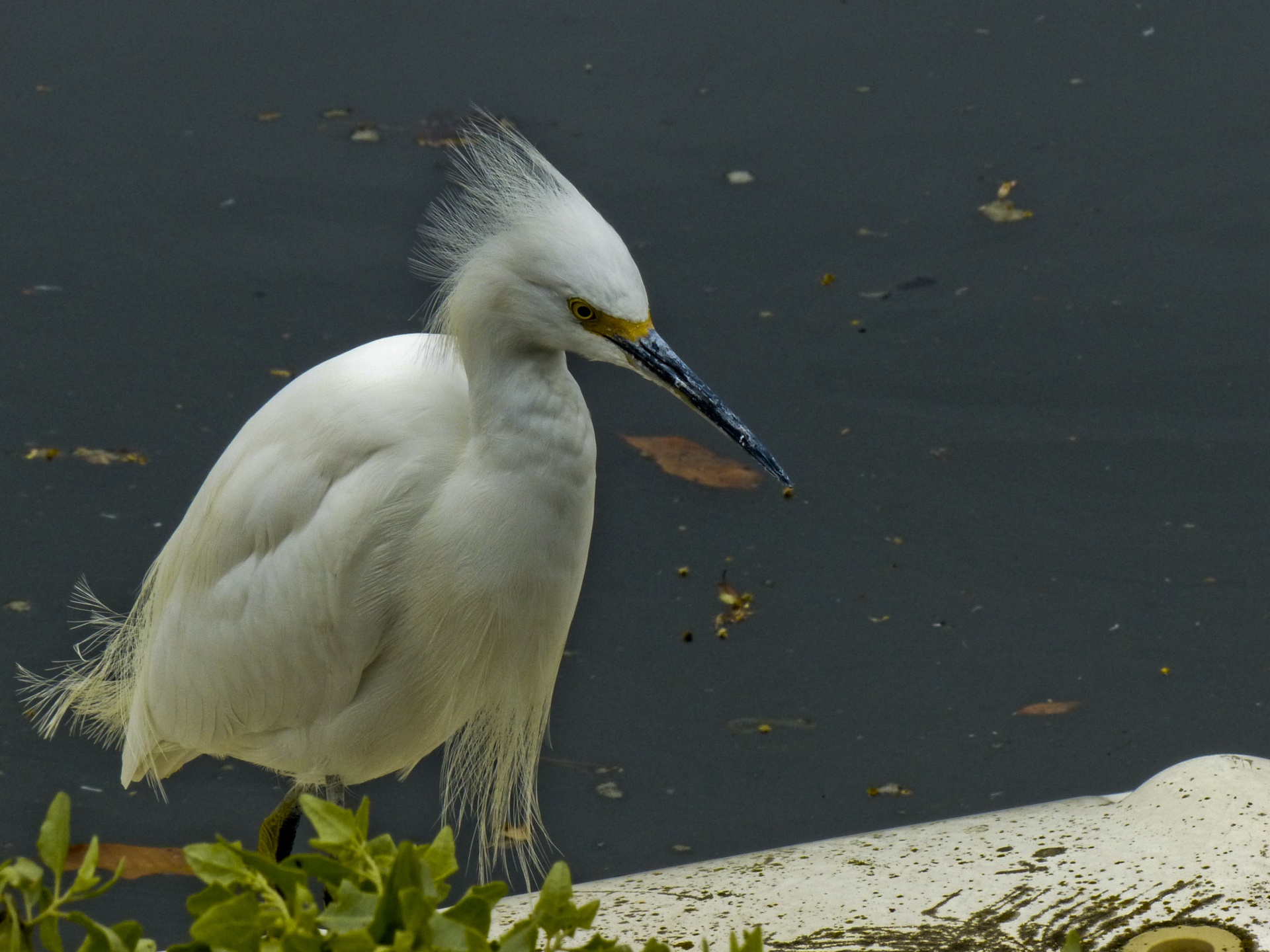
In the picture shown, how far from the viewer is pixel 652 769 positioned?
2635 mm

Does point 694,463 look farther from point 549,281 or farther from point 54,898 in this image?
point 54,898

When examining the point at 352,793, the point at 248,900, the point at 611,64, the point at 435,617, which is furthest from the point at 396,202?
the point at 248,900

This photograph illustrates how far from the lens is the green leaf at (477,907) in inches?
28.7

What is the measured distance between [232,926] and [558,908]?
0.54 ft

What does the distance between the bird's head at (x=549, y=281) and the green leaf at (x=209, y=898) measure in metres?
0.92

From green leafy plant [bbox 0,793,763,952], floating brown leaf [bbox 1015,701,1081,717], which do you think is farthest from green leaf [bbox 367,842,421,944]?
floating brown leaf [bbox 1015,701,1081,717]

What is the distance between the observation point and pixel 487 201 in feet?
5.47

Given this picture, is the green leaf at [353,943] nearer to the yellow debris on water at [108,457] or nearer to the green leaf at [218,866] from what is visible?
the green leaf at [218,866]

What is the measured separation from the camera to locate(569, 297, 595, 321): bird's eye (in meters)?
1.57

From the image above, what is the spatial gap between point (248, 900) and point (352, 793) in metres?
2.02

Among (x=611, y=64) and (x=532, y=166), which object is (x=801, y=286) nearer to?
(x=611, y=64)

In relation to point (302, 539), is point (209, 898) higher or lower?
lower

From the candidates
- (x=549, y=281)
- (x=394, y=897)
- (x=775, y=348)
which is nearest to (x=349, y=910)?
(x=394, y=897)

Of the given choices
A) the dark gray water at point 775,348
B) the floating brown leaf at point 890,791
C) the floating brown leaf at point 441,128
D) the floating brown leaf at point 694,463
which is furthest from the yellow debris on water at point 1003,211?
the floating brown leaf at point 890,791
